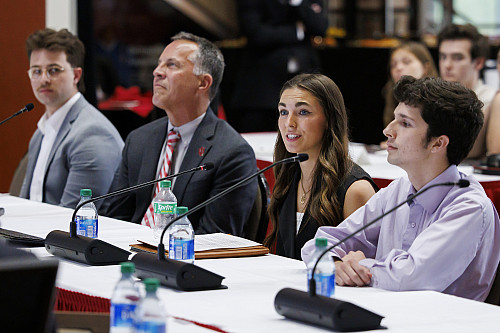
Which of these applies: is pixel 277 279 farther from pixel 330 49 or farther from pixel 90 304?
pixel 330 49

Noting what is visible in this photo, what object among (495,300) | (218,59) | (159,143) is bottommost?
(495,300)

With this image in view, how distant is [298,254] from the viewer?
3221mm

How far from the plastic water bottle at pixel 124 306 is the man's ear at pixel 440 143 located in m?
1.25

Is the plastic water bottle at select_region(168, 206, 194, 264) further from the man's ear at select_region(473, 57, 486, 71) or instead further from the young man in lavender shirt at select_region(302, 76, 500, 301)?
the man's ear at select_region(473, 57, 486, 71)

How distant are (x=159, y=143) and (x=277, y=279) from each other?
68.7 inches

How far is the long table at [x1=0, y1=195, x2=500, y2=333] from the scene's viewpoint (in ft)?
6.39

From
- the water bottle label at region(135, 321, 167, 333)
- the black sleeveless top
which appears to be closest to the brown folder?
the black sleeveless top

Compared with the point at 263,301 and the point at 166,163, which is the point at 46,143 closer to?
the point at 166,163

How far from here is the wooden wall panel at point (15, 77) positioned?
5570 mm

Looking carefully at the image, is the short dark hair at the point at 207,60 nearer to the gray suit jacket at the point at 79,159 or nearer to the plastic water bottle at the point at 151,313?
the gray suit jacket at the point at 79,159

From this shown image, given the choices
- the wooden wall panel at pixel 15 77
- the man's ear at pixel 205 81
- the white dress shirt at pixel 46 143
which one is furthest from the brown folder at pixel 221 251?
the wooden wall panel at pixel 15 77

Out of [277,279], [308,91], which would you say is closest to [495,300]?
[277,279]

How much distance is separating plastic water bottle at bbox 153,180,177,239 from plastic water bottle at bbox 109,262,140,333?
1564mm

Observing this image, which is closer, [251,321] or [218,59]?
[251,321]
